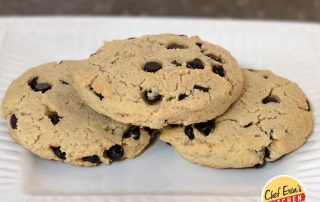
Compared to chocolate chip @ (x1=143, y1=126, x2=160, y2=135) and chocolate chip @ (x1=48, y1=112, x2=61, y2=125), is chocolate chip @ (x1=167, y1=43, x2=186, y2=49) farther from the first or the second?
chocolate chip @ (x1=48, y1=112, x2=61, y2=125)

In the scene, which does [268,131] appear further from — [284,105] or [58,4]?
[58,4]

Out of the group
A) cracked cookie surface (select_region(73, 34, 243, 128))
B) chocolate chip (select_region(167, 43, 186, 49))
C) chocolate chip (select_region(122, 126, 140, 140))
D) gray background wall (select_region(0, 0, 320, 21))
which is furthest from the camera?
gray background wall (select_region(0, 0, 320, 21))

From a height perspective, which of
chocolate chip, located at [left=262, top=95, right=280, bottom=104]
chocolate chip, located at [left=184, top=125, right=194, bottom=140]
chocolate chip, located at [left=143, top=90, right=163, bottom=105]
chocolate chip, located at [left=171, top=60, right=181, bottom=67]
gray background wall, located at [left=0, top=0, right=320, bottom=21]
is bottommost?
gray background wall, located at [left=0, top=0, right=320, bottom=21]

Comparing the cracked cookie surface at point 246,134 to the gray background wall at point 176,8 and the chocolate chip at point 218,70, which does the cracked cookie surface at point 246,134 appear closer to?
the chocolate chip at point 218,70

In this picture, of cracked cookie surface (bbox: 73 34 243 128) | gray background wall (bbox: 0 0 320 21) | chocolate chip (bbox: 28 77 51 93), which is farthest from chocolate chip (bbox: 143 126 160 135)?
gray background wall (bbox: 0 0 320 21)

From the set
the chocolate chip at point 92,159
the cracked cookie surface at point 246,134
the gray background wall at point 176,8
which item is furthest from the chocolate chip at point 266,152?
the gray background wall at point 176,8

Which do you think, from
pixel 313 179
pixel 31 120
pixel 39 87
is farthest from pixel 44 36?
pixel 313 179
